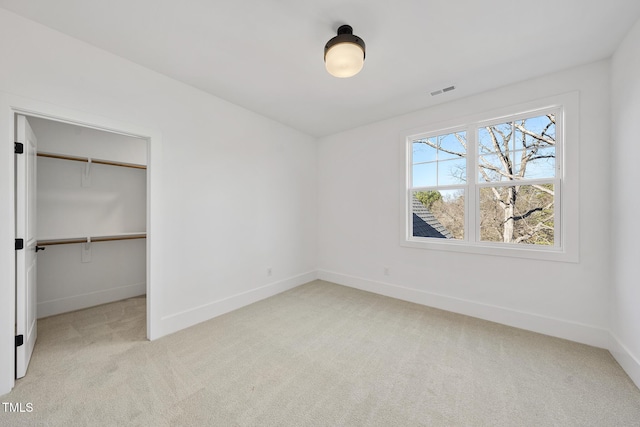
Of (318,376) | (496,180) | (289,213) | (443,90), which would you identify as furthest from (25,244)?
(496,180)

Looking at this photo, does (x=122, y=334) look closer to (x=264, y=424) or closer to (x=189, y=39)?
(x=264, y=424)

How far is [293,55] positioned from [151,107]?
5.08 ft

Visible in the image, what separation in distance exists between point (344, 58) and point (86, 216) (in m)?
3.77

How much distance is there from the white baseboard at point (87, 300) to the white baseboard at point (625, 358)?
540cm

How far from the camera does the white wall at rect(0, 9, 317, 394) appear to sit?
1781mm

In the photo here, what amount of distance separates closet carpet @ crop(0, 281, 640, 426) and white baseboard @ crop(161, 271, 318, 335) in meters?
0.14

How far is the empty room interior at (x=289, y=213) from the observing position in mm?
1693

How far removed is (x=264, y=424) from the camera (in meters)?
1.45

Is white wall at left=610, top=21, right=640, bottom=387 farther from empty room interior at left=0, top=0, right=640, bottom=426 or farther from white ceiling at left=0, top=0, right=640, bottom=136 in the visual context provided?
white ceiling at left=0, top=0, right=640, bottom=136

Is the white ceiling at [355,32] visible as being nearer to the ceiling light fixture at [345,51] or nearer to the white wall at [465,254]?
the ceiling light fixture at [345,51]

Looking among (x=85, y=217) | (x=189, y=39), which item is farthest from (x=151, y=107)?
(x=85, y=217)

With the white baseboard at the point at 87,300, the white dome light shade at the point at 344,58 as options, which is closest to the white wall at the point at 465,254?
the white dome light shade at the point at 344,58

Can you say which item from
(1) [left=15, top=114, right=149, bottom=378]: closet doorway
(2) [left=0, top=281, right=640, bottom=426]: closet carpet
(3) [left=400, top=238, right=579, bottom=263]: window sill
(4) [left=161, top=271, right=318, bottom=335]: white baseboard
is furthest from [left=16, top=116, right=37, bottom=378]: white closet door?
(3) [left=400, top=238, right=579, bottom=263]: window sill

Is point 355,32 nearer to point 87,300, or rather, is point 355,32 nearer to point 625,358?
point 625,358
